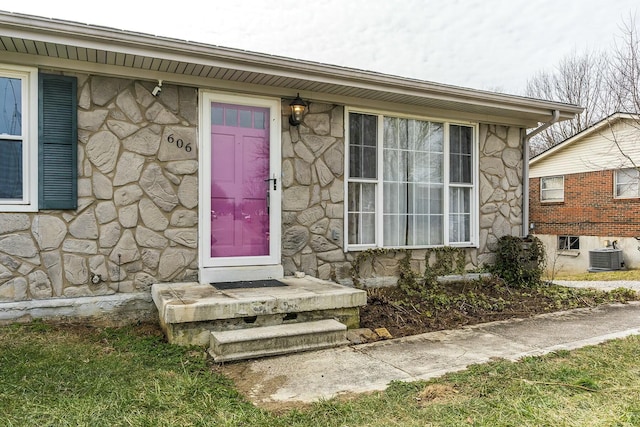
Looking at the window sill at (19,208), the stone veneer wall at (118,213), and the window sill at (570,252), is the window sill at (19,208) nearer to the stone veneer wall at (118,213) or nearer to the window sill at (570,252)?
the stone veneer wall at (118,213)

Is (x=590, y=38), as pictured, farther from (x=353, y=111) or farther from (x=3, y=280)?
(x=3, y=280)

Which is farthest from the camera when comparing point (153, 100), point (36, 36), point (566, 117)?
point (566, 117)

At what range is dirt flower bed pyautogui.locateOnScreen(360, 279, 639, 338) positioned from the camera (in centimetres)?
470

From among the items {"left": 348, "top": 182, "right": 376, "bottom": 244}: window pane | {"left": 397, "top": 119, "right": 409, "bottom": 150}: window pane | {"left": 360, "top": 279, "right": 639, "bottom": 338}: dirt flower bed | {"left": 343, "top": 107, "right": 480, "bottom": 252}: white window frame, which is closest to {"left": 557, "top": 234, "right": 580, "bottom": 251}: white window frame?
{"left": 360, "top": 279, "right": 639, "bottom": 338}: dirt flower bed

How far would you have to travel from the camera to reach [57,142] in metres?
4.23

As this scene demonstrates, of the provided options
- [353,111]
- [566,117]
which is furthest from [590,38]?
[353,111]

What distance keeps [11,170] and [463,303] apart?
16.5 ft

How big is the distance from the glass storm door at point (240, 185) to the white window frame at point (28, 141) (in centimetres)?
163

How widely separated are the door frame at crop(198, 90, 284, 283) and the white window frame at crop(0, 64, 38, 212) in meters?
1.50

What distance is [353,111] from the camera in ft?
18.7

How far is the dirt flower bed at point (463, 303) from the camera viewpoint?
4.70m

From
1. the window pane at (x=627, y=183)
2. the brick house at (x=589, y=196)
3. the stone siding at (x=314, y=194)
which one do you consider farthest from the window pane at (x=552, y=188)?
the stone siding at (x=314, y=194)

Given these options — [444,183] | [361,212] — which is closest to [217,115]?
[361,212]

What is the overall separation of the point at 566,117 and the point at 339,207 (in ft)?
12.6
